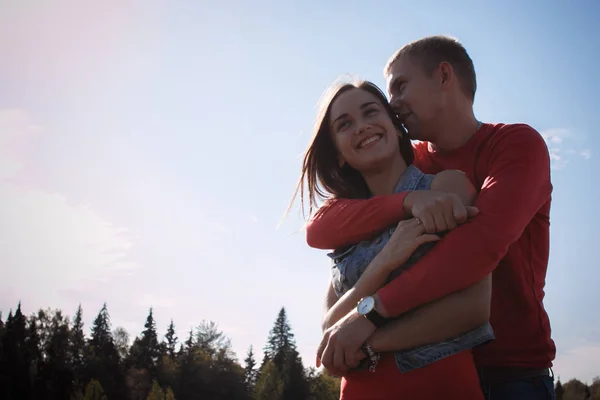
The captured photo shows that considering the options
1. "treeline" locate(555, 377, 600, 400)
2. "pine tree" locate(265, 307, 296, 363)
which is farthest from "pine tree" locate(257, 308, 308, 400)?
"treeline" locate(555, 377, 600, 400)

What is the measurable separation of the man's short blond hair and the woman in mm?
682

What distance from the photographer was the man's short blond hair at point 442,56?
4207mm

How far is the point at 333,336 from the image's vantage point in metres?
2.93

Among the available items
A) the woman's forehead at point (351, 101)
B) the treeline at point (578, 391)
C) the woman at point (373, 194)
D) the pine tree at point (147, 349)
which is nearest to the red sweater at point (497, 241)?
the woman at point (373, 194)

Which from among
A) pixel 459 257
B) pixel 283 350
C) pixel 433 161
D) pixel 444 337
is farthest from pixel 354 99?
pixel 283 350

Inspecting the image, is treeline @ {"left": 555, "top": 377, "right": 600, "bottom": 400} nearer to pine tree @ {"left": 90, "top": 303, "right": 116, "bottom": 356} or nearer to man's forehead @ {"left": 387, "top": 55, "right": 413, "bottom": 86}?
pine tree @ {"left": 90, "top": 303, "right": 116, "bottom": 356}

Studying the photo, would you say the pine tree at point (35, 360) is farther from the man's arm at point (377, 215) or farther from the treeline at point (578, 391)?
the treeline at point (578, 391)

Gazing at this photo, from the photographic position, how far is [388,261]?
9.30 ft

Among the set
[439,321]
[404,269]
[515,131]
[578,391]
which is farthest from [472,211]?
[578,391]

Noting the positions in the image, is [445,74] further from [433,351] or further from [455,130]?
[433,351]

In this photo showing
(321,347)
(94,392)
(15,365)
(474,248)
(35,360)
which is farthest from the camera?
(35,360)

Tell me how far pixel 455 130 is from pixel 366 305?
5.63 ft

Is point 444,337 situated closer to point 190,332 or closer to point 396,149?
point 396,149

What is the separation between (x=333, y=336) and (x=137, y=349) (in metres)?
66.4
